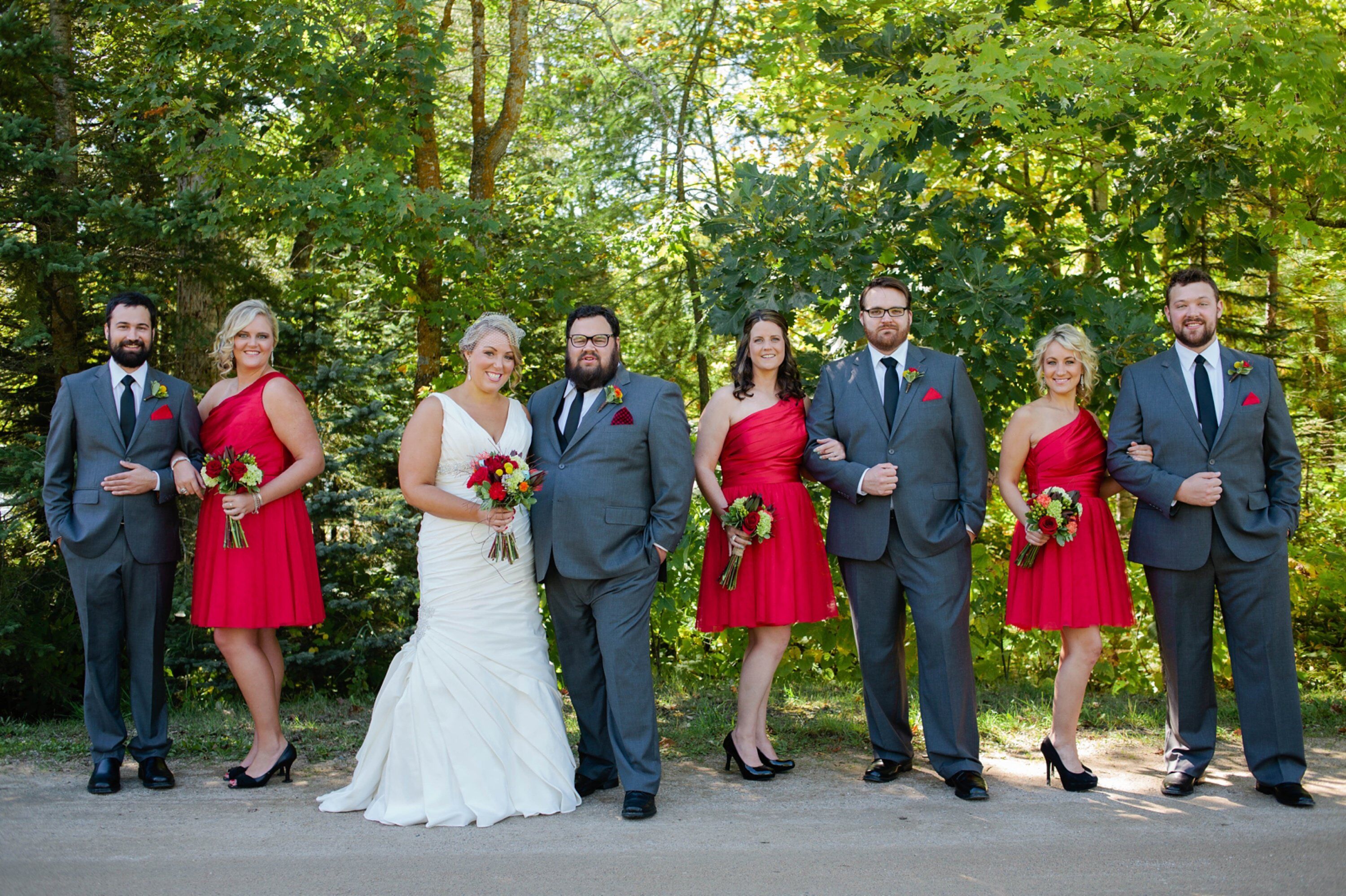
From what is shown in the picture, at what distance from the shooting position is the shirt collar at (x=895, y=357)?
5043 mm

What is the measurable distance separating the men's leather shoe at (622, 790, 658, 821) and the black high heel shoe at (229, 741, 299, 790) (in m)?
1.68

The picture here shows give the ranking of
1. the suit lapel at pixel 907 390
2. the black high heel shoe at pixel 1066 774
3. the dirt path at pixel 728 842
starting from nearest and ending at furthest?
the dirt path at pixel 728 842 → the black high heel shoe at pixel 1066 774 → the suit lapel at pixel 907 390

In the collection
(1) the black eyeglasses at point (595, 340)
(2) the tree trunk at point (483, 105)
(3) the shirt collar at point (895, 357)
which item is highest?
(2) the tree trunk at point (483, 105)

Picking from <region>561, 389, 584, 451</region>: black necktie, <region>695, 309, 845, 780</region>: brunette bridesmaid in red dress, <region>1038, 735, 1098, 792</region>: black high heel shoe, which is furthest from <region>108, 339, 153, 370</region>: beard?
<region>1038, 735, 1098, 792</region>: black high heel shoe

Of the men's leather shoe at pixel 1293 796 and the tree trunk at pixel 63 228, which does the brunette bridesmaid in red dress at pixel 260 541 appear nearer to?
the tree trunk at pixel 63 228

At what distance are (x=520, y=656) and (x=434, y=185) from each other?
7.73 m

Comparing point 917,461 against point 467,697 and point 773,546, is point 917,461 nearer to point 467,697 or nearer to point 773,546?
point 773,546

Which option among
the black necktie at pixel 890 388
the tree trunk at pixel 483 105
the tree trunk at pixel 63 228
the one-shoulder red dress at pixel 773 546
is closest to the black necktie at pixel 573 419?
the one-shoulder red dress at pixel 773 546

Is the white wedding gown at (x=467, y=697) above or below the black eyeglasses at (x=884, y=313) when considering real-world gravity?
below

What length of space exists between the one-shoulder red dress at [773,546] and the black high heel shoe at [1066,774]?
1.13m

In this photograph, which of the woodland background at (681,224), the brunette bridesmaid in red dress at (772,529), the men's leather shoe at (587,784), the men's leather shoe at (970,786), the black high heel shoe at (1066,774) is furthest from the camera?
the woodland background at (681,224)

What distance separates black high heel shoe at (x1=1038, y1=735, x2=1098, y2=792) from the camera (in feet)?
15.4

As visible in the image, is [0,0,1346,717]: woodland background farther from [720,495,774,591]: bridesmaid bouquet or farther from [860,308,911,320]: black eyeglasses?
[720,495,774,591]: bridesmaid bouquet

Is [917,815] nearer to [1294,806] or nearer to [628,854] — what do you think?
[628,854]
